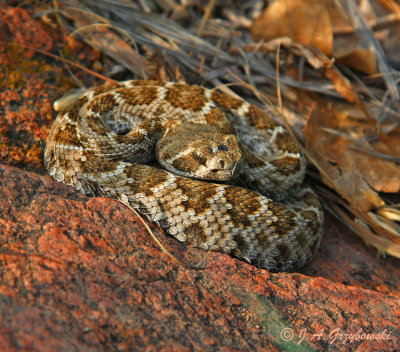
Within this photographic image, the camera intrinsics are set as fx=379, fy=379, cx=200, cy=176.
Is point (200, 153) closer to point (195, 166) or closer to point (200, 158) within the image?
point (200, 158)

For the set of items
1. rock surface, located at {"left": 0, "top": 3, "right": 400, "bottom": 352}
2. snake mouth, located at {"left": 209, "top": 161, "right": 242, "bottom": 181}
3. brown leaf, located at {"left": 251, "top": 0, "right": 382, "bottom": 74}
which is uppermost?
brown leaf, located at {"left": 251, "top": 0, "right": 382, "bottom": 74}

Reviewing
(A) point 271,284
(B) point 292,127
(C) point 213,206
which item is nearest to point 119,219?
(C) point 213,206

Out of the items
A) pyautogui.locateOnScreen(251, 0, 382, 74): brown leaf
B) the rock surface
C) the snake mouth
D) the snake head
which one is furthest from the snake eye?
pyautogui.locateOnScreen(251, 0, 382, 74): brown leaf

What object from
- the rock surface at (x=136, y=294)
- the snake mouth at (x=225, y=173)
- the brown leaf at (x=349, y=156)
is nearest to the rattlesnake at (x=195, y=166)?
the snake mouth at (x=225, y=173)

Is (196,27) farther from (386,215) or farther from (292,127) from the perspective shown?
(386,215)

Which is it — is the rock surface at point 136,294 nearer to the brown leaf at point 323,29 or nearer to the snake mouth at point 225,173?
the snake mouth at point 225,173

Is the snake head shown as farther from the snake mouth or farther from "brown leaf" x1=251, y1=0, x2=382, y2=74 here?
"brown leaf" x1=251, y1=0, x2=382, y2=74
